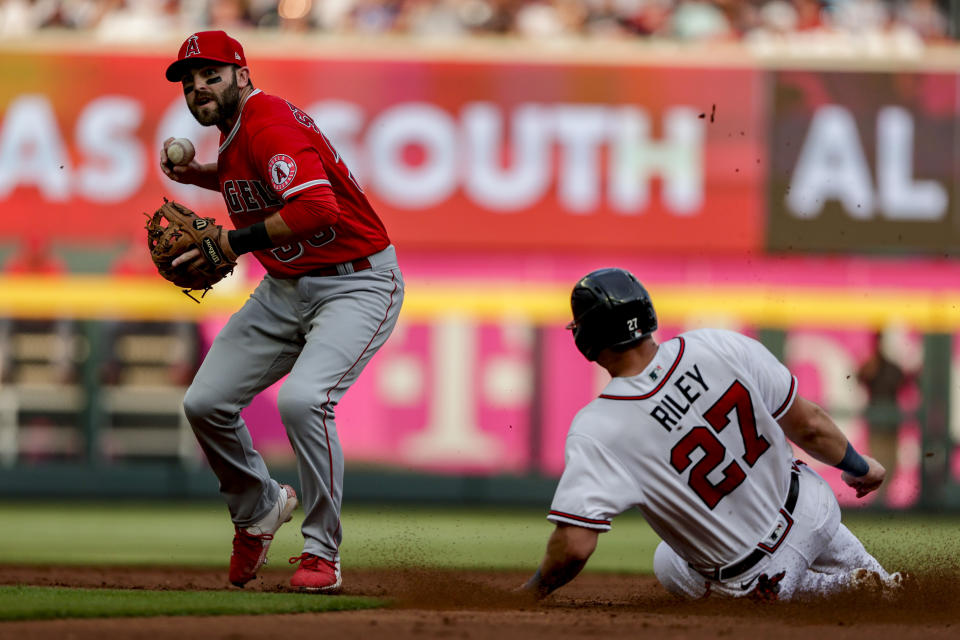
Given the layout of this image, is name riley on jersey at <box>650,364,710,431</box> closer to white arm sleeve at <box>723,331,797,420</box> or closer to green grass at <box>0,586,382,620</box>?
white arm sleeve at <box>723,331,797,420</box>

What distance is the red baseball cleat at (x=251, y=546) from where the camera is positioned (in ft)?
16.3

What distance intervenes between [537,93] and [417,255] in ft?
5.29

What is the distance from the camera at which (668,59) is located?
1109cm

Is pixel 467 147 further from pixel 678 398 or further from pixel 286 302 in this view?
pixel 678 398

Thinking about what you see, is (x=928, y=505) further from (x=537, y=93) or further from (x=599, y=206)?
(x=537, y=93)

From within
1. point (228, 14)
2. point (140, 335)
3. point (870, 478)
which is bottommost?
point (140, 335)

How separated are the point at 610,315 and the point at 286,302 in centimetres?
138

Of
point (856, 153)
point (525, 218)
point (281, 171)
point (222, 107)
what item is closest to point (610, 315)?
point (281, 171)

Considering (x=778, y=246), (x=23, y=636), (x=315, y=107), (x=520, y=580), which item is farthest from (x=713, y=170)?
(x=23, y=636)

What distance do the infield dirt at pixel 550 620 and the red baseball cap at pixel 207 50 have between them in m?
1.83

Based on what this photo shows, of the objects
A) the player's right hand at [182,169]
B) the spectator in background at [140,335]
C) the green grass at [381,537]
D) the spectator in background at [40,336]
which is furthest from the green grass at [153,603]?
the spectator in background at [40,336]

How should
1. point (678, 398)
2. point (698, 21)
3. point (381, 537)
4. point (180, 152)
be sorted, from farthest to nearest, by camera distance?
point (698, 21), point (381, 537), point (180, 152), point (678, 398)

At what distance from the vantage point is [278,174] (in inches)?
180

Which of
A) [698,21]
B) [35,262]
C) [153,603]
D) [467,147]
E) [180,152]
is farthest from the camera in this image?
[698,21]
